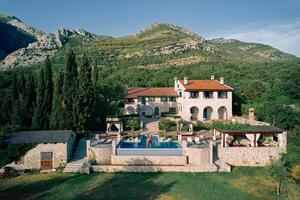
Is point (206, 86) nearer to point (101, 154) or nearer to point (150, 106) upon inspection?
point (150, 106)

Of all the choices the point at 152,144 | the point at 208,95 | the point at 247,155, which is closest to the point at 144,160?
the point at 152,144

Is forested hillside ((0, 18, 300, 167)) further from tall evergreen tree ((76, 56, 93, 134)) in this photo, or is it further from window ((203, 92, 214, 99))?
window ((203, 92, 214, 99))

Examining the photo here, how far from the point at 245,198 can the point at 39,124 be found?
22.7 metres

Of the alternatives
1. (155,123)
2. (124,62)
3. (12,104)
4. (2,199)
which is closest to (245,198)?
(2,199)

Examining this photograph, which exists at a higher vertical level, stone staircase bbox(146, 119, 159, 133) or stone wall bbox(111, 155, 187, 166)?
stone staircase bbox(146, 119, 159, 133)

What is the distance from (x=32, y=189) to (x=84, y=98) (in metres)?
13.9

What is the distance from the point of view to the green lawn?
1959 centimetres

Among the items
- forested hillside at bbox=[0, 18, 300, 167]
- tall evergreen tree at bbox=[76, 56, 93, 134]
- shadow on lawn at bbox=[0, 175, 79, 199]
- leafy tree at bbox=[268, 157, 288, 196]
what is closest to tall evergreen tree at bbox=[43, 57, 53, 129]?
forested hillside at bbox=[0, 18, 300, 167]

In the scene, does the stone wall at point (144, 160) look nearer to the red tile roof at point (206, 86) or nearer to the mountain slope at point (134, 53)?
the red tile roof at point (206, 86)

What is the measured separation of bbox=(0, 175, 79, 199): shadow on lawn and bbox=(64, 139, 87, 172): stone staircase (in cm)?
163

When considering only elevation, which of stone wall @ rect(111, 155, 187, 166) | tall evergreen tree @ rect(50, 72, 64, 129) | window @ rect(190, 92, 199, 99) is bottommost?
stone wall @ rect(111, 155, 187, 166)

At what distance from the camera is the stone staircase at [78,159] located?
24266 mm

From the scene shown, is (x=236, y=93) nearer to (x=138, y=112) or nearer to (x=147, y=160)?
(x=138, y=112)

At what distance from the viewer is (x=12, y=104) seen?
33938mm
